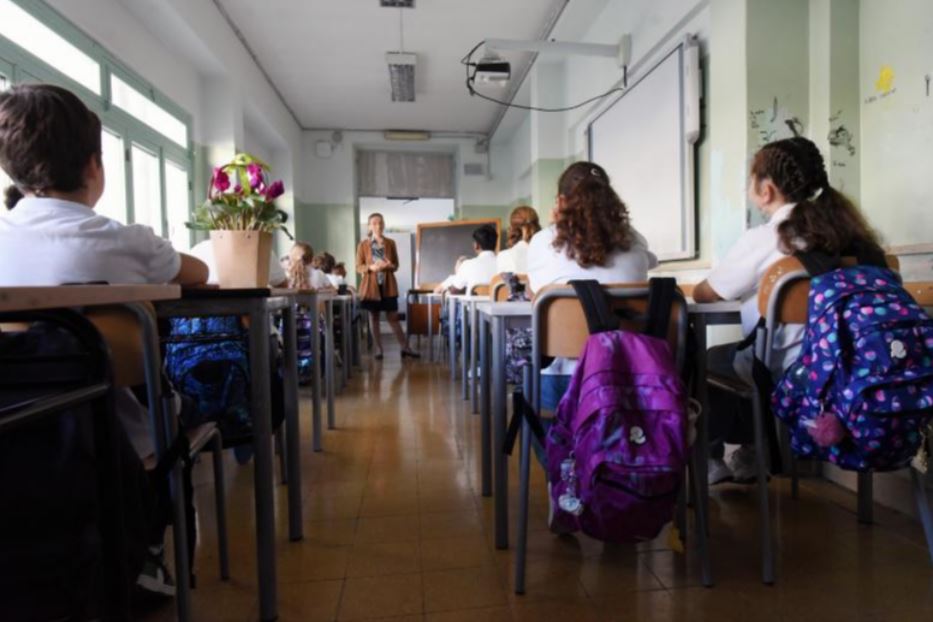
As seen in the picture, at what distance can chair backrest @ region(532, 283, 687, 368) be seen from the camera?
127 cm

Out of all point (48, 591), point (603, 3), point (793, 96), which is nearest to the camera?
point (48, 591)

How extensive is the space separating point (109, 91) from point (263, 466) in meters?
3.47

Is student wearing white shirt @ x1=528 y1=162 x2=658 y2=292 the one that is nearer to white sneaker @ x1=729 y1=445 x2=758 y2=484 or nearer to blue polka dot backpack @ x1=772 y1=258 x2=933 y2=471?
blue polka dot backpack @ x1=772 y1=258 x2=933 y2=471

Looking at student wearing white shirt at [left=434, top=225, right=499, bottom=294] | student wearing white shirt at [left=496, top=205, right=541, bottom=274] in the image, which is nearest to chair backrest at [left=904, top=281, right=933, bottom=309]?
student wearing white shirt at [left=496, top=205, right=541, bottom=274]

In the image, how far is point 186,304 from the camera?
3.62 feet

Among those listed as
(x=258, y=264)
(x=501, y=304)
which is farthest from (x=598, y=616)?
(x=258, y=264)

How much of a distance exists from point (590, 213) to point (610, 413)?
0.71 meters

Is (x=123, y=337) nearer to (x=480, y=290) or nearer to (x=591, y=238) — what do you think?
(x=591, y=238)

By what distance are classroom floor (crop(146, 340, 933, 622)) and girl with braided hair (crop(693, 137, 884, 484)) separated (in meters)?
0.27

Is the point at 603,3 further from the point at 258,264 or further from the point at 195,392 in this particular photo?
the point at 195,392

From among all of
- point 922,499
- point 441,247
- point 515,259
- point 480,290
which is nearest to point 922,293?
point 922,499

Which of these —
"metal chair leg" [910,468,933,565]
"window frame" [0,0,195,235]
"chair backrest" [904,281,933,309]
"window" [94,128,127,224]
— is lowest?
"metal chair leg" [910,468,933,565]

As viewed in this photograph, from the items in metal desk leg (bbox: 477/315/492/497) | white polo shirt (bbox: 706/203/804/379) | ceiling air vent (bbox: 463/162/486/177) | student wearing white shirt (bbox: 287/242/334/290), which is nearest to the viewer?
white polo shirt (bbox: 706/203/804/379)

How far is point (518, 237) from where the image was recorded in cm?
387
